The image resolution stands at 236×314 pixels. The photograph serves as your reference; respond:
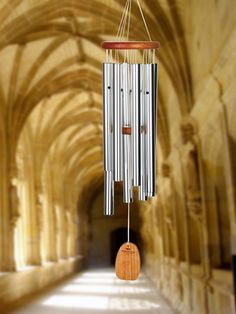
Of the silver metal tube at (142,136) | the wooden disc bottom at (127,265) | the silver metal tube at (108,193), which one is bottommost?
the wooden disc bottom at (127,265)

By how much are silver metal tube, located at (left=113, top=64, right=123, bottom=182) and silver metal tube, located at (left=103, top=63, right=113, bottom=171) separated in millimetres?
41

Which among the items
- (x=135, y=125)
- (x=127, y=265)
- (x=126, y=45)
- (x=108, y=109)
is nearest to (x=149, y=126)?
(x=135, y=125)

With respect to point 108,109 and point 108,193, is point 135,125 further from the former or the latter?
point 108,193

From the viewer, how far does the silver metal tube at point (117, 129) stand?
512 cm

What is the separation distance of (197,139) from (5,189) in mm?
6313

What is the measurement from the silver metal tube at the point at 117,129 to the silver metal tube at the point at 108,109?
41 millimetres

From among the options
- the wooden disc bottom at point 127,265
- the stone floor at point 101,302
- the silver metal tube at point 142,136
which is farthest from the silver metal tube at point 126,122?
the stone floor at point 101,302

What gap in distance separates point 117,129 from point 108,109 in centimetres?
20

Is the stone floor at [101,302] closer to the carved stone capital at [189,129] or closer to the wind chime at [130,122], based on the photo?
the carved stone capital at [189,129]

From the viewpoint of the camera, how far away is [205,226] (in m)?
10.4

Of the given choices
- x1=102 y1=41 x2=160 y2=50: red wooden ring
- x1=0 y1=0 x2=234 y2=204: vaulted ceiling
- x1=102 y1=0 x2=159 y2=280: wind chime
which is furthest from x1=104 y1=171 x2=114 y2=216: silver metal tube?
x1=0 y1=0 x2=234 y2=204: vaulted ceiling

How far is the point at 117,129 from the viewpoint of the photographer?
5.18m

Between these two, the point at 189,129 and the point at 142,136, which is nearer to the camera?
Result: the point at 142,136

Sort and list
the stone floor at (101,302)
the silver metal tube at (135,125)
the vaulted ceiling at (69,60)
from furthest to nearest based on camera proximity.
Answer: the stone floor at (101,302) < the vaulted ceiling at (69,60) < the silver metal tube at (135,125)
